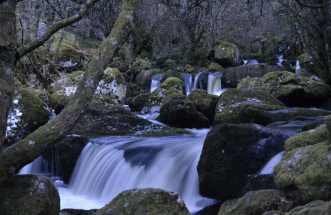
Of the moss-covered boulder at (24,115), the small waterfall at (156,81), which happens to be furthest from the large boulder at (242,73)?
the moss-covered boulder at (24,115)

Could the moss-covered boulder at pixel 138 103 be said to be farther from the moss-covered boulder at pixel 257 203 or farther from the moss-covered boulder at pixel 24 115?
the moss-covered boulder at pixel 257 203

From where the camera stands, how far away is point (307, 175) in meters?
2.98

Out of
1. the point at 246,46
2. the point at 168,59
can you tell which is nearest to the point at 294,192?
the point at 168,59

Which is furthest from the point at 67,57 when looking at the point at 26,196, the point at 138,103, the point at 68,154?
the point at 26,196

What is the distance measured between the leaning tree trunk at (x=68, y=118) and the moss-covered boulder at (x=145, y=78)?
14.3m

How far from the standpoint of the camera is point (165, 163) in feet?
20.6

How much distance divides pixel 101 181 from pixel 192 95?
18.4ft

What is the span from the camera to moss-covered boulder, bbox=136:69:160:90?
1851cm

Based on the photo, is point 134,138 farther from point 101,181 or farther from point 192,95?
point 192,95

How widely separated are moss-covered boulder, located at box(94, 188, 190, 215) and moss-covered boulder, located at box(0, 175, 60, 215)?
870 millimetres

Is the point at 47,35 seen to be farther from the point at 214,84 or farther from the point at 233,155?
the point at 214,84

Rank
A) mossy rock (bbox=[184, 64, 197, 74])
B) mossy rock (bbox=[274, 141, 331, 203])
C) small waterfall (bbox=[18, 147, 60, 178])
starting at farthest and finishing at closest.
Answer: mossy rock (bbox=[184, 64, 197, 74]), small waterfall (bbox=[18, 147, 60, 178]), mossy rock (bbox=[274, 141, 331, 203])

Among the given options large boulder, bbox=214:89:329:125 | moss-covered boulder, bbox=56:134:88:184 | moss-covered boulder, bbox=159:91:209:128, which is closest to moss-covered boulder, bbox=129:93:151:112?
moss-covered boulder, bbox=159:91:209:128

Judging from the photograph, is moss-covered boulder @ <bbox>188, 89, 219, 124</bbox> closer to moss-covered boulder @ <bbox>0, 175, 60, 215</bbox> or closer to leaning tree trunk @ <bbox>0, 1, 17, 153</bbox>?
moss-covered boulder @ <bbox>0, 175, 60, 215</bbox>
